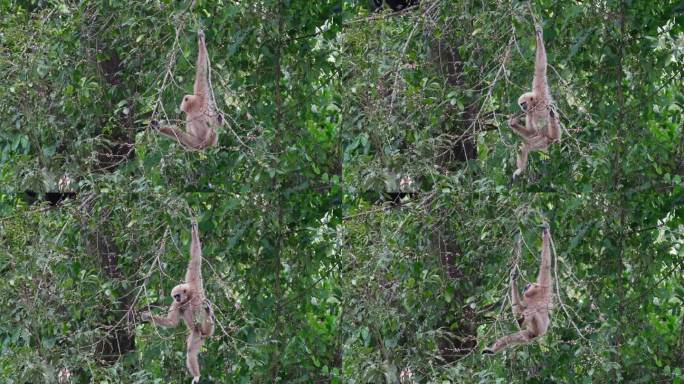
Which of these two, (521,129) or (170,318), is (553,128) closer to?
(521,129)

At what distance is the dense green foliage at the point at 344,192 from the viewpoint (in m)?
9.08

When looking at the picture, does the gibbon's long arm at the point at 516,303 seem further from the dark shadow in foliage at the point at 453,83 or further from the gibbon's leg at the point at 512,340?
the dark shadow in foliage at the point at 453,83

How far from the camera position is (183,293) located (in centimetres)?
789

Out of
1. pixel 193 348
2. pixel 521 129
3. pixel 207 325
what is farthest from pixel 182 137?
pixel 521 129

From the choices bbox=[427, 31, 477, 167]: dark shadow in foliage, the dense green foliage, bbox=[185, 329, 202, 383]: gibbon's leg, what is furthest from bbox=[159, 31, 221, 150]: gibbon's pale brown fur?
bbox=[427, 31, 477, 167]: dark shadow in foliage

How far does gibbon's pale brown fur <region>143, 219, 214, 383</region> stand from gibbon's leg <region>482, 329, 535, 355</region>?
5.06 feet

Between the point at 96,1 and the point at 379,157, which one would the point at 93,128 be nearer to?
the point at 96,1

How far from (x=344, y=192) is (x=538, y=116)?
7.61ft

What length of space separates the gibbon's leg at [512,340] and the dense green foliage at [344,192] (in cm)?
30

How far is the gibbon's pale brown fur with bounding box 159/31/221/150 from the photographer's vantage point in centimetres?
809

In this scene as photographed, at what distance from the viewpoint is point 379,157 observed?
364 inches


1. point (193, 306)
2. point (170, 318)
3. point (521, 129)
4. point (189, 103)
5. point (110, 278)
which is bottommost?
point (110, 278)

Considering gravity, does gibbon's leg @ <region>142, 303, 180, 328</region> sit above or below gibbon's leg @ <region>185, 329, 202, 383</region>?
above

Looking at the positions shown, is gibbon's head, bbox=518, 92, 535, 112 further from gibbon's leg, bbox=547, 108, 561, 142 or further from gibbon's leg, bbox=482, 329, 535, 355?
gibbon's leg, bbox=482, 329, 535, 355
